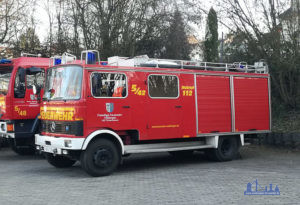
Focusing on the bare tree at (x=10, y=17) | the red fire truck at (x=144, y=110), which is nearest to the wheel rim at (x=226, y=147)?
the red fire truck at (x=144, y=110)

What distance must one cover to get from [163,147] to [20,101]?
15.2 feet

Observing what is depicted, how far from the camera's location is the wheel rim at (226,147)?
39.2 feet

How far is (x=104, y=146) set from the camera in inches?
365

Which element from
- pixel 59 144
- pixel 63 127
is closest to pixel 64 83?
→ pixel 63 127

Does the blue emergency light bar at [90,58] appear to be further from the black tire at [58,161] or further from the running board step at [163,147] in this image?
the black tire at [58,161]

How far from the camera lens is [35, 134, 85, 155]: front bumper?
8.85 meters

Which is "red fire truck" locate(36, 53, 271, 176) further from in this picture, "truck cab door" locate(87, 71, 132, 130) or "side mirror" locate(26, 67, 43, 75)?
"side mirror" locate(26, 67, 43, 75)

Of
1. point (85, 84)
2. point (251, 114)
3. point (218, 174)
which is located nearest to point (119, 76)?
point (85, 84)

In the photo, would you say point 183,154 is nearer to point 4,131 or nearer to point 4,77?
point 4,131

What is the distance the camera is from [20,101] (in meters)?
11.9

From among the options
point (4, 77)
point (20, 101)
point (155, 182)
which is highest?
point (4, 77)

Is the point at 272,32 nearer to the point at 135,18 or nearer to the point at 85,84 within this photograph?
the point at 135,18

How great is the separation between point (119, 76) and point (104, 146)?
177 centimetres

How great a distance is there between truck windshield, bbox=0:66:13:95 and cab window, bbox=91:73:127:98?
4.15m
